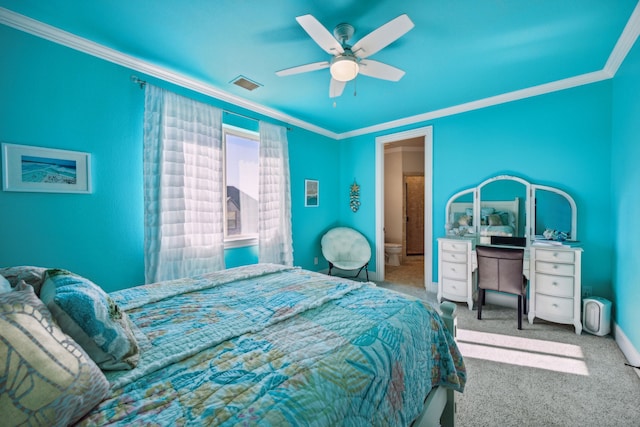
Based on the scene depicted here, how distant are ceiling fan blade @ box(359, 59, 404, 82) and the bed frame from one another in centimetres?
179

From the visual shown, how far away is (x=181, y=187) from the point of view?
107 inches

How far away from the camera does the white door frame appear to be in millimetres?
3922

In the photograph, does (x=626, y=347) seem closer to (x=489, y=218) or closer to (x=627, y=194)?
(x=627, y=194)

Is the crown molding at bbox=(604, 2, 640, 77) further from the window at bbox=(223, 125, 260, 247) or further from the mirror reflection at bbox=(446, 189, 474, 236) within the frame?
the window at bbox=(223, 125, 260, 247)

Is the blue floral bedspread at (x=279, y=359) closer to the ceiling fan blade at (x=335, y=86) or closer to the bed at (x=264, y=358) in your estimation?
the bed at (x=264, y=358)

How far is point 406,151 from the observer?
6012 millimetres

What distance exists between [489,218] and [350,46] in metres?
2.72

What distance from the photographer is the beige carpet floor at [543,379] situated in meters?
1.59

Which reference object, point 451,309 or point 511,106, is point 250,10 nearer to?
point 451,309

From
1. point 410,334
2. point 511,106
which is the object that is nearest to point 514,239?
point 511,106

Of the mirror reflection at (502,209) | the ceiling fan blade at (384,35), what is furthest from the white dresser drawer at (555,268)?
the ceiling fan blade at (384,35)

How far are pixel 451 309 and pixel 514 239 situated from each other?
6.92 feet

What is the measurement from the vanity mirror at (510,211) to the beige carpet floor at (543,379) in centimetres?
106

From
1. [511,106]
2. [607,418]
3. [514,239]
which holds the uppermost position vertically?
[511,106]
